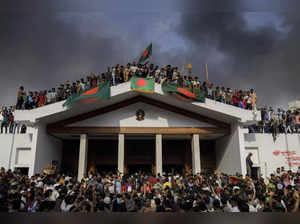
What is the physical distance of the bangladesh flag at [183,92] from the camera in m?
13.7

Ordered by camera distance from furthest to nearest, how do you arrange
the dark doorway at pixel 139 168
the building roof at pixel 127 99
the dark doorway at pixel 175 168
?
1. the dark doorway at pixel 139 168
2. the dark doorway at pixel 175 168
3. the building roof at pixel 127 99

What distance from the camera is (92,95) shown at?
1295cm

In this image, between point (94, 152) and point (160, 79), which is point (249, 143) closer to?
point (160, 79)

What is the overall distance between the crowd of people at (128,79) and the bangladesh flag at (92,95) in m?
0.58

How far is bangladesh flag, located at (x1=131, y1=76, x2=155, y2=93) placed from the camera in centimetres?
1360

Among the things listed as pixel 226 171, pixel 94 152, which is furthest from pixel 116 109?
pixel 226 171

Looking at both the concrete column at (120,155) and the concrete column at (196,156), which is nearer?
the concrete column at (120,155)

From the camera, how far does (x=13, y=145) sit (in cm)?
1483

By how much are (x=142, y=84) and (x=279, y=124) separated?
10050mm

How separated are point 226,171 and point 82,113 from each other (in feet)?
34.3

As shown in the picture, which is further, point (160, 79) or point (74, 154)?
point (74, 154)

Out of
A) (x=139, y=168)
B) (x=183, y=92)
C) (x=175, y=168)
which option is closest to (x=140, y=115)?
(x=183, y=92)

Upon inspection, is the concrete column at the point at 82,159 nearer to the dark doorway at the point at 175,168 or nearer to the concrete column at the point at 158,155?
the concrete column at the point at 158,155

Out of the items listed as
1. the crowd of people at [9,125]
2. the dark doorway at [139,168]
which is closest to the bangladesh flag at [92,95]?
the crowd of people at [9,125]
